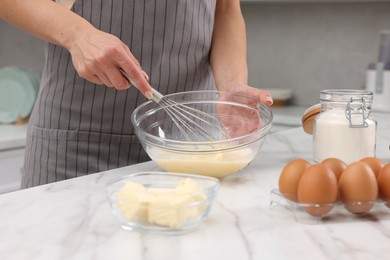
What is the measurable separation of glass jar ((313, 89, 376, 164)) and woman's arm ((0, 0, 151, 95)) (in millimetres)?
338

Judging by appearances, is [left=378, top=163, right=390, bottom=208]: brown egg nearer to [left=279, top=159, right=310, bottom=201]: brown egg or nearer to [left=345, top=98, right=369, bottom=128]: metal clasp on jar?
[left=279, top=159, right=310, bottom=201]: brown egg

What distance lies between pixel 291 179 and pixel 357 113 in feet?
1.05

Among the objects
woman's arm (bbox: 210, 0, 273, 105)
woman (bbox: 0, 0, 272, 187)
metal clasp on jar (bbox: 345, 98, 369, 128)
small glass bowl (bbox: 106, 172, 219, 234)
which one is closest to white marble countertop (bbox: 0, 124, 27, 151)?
woman (bbox: 0, 0, 272, 187)

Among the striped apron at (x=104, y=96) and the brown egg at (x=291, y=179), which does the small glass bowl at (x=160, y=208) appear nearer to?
the brown egg at (x=291, y=179)

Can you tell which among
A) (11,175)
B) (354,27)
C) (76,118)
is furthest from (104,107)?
(354,27)

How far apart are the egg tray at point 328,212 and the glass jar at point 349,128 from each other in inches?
11.1

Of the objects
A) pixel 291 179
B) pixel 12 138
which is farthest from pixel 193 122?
pixel 12 138

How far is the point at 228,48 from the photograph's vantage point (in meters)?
1.52

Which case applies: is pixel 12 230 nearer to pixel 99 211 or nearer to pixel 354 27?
pixel 99 211

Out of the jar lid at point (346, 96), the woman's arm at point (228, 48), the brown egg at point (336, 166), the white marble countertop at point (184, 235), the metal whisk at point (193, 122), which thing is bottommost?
the white marble countertop at point (184, 235)

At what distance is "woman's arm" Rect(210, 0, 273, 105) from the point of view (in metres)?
1.47

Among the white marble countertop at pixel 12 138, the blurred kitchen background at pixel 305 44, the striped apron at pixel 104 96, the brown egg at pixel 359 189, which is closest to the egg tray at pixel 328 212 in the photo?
the brown egg at pixel 359 189

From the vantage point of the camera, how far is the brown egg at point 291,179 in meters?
0.91

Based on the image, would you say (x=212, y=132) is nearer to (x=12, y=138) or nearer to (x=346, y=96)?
(x=346, y=96)
